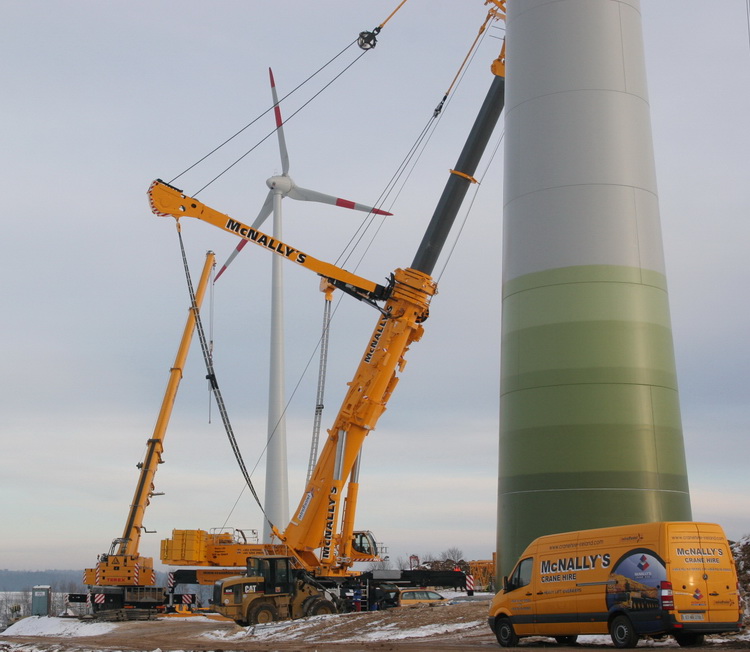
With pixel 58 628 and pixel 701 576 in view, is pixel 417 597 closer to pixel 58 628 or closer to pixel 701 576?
pixel 58 628

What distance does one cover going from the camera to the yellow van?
16984mm

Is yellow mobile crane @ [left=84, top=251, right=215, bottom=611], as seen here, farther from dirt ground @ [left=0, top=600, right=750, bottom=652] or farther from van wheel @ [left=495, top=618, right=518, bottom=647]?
van wheel @ [left=495, top=618, right=518, bottom=647]

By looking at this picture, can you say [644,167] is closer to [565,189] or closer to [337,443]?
[565,189]

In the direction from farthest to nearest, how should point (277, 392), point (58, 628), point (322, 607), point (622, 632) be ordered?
point (277, 392) < point (58, 628) < point (322, 607) < point (622, 632)

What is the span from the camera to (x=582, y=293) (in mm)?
21484

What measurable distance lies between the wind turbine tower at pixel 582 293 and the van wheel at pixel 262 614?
44.3 feet

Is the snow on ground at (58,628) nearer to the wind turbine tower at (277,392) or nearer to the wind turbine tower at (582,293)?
the wind turbine tower at (277,392)

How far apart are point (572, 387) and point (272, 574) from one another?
657 inches

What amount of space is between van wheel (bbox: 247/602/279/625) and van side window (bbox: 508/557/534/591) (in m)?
14.3

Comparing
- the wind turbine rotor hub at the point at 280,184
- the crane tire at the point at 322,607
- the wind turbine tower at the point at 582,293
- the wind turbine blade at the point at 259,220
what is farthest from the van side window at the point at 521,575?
the wind turbine rotor hub at the point at 280,184

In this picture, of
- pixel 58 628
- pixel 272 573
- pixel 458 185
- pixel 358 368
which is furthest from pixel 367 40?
pixel 58 628

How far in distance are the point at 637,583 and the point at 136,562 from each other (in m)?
33.1

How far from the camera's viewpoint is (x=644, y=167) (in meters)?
22.7

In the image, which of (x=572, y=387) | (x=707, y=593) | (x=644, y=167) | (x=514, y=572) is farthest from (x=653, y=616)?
(x=644, y=167)
